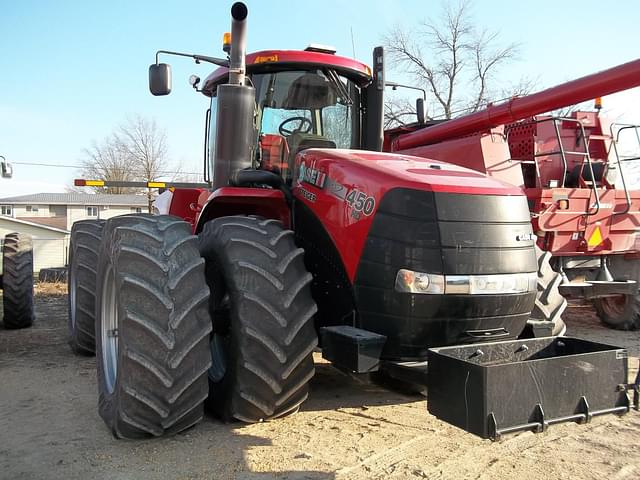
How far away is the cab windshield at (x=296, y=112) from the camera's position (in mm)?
4551

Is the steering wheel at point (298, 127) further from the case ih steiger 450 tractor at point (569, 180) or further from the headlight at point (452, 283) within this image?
the case ih steiger 450 tractor at point (569, 180)

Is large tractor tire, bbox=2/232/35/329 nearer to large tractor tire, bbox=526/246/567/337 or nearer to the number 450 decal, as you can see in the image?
the number 450 decal

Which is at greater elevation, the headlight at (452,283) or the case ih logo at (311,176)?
the case ih logo at (311,176)

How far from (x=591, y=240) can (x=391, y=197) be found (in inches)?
180

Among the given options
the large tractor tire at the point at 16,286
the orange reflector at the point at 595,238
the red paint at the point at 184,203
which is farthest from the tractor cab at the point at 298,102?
the large tractor tire at the point at 16,286

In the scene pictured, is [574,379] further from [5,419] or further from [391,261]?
[5,419]

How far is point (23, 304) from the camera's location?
7.30 m

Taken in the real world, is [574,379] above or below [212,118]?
below

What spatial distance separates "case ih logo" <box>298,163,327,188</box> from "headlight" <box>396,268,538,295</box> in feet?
2.92

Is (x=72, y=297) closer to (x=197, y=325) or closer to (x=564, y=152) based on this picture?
(x=197, y=325)

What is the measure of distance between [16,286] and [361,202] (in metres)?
5.63

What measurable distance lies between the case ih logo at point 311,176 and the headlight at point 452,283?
0.89m

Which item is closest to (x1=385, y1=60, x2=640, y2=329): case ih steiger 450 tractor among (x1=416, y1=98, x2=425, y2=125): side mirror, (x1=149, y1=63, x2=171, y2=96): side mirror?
(x1=416, y1=98, x2=425, y2=125): side mirror

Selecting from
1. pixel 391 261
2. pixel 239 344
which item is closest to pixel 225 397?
pixel 239 344
